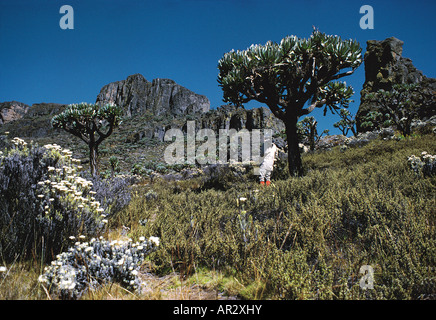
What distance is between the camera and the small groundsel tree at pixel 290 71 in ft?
29.0

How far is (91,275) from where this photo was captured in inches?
90.4

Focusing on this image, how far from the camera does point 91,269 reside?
7.63ft

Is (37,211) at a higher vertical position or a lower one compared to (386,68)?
lower

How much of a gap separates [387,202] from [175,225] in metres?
3.31

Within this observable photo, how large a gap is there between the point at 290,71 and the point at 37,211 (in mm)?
9950

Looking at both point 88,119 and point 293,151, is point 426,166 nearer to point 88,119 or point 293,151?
point 293,151

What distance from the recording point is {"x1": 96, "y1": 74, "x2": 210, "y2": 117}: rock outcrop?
111312mm

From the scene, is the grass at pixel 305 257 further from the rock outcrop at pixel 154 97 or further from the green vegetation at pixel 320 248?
the rock outcrop at pixel 154 97

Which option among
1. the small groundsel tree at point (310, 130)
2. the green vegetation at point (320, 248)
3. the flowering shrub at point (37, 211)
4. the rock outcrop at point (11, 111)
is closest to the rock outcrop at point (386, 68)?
the small groundsel tree at point (310, 130)

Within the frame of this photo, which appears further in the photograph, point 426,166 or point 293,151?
point 293,151

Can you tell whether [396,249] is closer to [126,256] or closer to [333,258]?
[333,258]

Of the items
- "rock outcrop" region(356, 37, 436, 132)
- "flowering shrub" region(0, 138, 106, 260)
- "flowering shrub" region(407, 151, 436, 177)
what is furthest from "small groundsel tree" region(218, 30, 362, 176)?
"rock outcrop" region(356, 37, 436, 132)

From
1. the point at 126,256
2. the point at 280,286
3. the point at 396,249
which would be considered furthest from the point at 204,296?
the point at 396,249

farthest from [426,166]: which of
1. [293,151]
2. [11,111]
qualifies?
[11,111]
